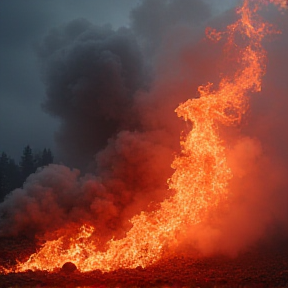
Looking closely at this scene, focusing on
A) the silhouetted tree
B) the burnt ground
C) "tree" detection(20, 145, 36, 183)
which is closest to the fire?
the burnt ground

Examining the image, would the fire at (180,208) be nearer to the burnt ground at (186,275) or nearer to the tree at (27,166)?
the burnt ground at (186,275)

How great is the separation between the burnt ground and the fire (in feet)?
2.70

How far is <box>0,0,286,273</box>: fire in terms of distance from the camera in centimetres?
1359

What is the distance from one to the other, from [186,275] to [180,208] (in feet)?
12.5

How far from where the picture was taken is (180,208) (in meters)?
15.5

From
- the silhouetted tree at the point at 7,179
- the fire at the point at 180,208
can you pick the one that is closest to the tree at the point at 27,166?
the silhouetted tree at the point at 7,179

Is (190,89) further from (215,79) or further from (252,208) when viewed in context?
(252,208)

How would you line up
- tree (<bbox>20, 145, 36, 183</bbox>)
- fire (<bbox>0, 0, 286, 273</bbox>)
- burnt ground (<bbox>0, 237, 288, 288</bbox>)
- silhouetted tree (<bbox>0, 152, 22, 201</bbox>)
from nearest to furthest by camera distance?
burnt ground (<bbox>0, 237, 288, 288</bbox>)
fire (<bbox>0, 0, 286, 273</bbox>)
silhouetted tree (<bbox>0, 152, 22, 201</bbox>)
tree (<bbox>20, 145, 36, 183</bbox>)

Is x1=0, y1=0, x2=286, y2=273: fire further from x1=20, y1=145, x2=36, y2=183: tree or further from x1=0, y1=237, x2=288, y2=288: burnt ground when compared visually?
x1=20, y1=145, x2=36, y2=183: tree

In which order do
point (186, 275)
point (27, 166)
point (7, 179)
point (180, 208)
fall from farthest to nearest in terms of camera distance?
point (27, 166)
point (7, 179)
point (180, 208)
point (186, 275)

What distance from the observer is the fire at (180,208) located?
1359 cm

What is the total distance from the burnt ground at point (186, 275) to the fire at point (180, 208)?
823 millimetres

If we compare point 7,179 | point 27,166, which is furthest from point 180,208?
point 27,166

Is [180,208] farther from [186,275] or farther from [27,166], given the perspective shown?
[27,166]
